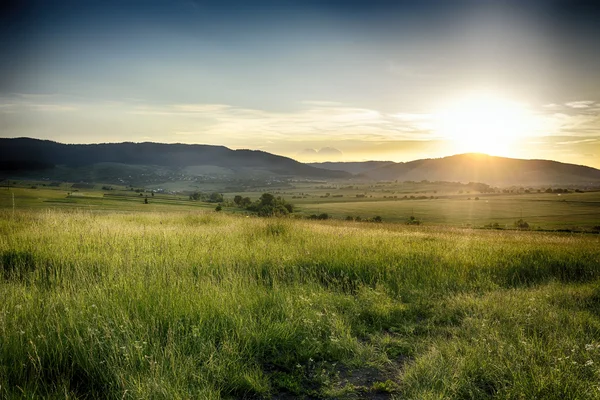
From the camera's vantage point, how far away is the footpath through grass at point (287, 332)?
13.5 ft

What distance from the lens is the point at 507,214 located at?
94.6m

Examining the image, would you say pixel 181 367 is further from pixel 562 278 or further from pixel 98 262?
pixel 562 278

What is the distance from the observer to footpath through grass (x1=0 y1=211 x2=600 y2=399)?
A: 4.12 m

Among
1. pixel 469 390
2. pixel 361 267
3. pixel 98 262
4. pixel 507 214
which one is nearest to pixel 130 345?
pixel 469 390

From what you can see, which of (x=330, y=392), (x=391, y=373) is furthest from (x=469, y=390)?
(x=330, y=392)

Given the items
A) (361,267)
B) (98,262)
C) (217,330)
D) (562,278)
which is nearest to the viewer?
(217,330)

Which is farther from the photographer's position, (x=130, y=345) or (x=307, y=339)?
(x=307, y=339)

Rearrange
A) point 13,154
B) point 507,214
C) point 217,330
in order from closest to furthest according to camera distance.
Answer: point 217,330 → point 507,214 → point 13,154

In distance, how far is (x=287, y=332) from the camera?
555cm

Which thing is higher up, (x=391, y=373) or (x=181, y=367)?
(x=181, y=367)

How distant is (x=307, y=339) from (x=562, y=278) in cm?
994

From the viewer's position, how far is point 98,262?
28.6ft

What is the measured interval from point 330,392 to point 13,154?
22540 cm

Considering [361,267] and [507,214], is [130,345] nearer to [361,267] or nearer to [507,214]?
[361,267]
